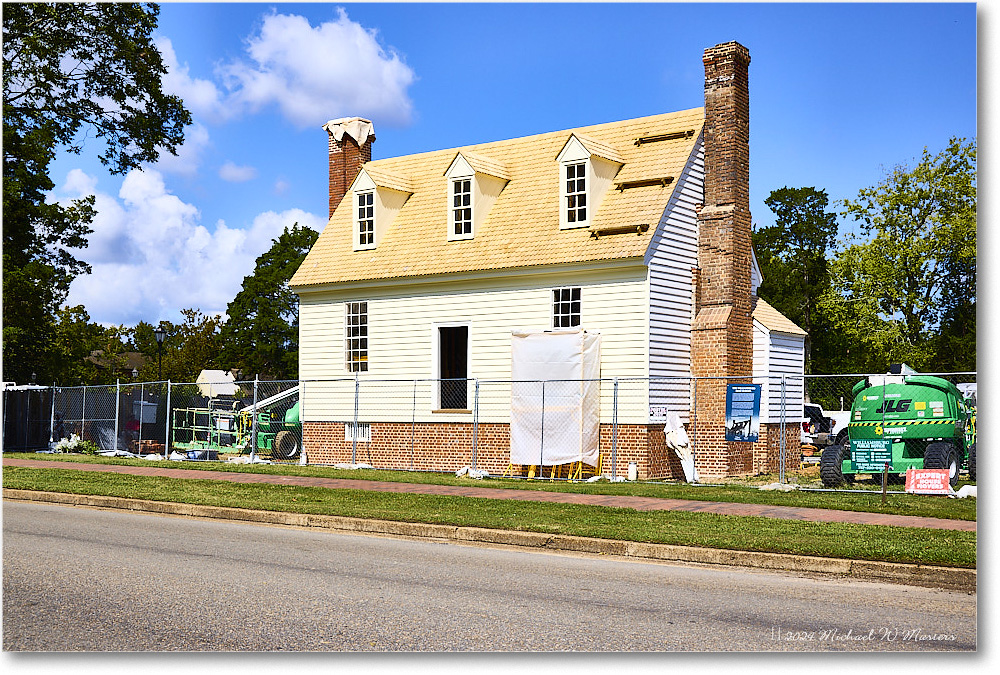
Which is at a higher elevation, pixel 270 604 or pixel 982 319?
pixel 982 319

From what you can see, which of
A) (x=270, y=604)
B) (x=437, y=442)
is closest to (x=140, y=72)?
(x=437, y=442)

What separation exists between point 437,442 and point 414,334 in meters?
2.77

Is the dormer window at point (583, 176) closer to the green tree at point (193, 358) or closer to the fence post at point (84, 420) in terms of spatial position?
the fence post at point (84, 420)

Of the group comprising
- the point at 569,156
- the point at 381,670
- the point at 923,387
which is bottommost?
the point at 381,670

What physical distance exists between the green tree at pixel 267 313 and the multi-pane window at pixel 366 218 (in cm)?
3618

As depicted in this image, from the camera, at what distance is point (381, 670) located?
21.0 feet

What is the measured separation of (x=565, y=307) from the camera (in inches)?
912

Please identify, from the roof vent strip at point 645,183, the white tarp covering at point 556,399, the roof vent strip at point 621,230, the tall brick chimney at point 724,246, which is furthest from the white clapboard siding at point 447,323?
the roof vent strip at point 645,183

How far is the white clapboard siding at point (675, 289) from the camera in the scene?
2198cm

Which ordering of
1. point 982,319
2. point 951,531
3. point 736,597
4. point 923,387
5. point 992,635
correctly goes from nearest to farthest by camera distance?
point 992,635
point 982,319
point 736,597
point 951,531
point 923,387

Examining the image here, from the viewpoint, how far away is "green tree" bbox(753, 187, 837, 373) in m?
52.2

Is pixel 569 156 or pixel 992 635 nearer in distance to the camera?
pixel 992 635

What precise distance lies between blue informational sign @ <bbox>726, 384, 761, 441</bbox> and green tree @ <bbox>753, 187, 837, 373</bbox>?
95.1 feet

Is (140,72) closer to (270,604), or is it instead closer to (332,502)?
(332,502)
